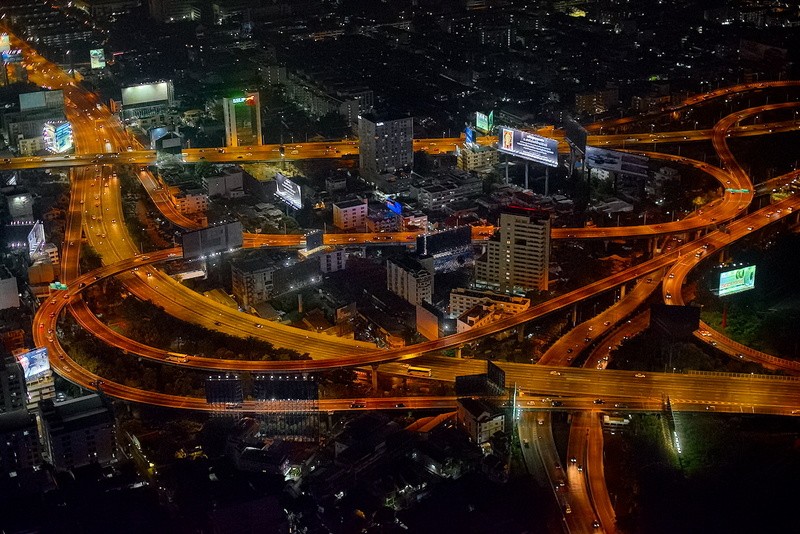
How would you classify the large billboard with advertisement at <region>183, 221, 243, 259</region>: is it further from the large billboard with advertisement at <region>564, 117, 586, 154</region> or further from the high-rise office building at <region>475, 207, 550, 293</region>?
the large billboard with advertisement at <region>564, 117, 586, 154</region>

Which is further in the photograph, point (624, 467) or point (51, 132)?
point (51, 132)

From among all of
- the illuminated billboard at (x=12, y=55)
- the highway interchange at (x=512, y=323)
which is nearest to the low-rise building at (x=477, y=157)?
the highway interchange at (x=512, y=323)

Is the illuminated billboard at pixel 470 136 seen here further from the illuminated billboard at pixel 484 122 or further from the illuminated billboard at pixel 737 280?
the illuminated billboard at pixel 737 280

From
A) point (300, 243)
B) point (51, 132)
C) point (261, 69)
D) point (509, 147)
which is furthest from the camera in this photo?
point (261, 69)

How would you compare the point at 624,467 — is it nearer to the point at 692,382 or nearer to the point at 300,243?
the point at 692,382

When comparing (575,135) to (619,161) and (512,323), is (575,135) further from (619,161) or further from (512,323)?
(512,323)

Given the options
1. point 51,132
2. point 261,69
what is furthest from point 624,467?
point 261,69

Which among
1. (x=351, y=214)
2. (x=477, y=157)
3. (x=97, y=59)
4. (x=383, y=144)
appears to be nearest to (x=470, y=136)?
(x=477, y=157)
